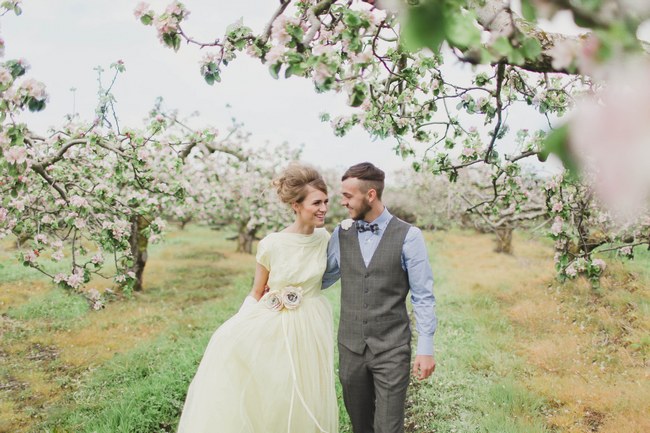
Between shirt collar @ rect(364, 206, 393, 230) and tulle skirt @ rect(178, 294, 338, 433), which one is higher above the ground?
shirt collar @ rect(364, 206, 393, 230)

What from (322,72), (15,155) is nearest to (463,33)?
(322,72)

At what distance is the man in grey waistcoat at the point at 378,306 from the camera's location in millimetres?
3609

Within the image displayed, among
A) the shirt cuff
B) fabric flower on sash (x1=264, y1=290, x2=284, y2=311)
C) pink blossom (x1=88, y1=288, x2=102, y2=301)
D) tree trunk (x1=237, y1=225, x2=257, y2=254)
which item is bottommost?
the shirt cuff

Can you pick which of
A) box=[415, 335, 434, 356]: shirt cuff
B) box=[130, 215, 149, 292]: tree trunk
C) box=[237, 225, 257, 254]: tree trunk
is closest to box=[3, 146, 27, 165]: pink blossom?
box=[415, 335, 434, 356]: shirt cuff

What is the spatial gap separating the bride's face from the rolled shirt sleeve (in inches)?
27.7

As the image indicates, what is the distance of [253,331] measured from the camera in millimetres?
3926

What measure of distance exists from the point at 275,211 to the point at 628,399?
670 inches

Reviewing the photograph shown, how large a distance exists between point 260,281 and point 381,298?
1060 millimetres

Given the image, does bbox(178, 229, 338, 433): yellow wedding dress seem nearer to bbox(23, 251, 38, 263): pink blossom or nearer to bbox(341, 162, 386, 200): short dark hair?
bbox(341, 162, 386, 200): short dark hair

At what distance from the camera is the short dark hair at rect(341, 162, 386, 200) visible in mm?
3801

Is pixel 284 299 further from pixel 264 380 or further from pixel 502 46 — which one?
pixel 502 46

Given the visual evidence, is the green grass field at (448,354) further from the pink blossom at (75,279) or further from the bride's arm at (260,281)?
the bride's arm at (260,281)

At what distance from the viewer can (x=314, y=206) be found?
396 centimetres

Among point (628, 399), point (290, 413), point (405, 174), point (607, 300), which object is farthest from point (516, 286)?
point (405, 174)
